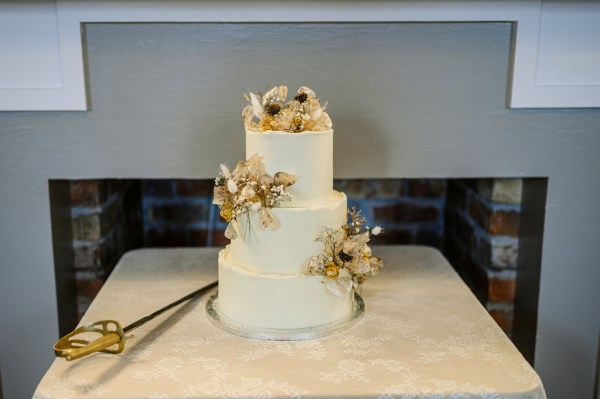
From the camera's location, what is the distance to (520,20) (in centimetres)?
116

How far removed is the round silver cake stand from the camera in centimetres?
98

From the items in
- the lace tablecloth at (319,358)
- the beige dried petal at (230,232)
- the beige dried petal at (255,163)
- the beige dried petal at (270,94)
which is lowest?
the lace tablecloth at (319,358)

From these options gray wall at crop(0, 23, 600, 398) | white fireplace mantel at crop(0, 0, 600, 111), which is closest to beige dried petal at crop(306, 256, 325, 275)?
gray wall at crop(0, 23, 600, 398)

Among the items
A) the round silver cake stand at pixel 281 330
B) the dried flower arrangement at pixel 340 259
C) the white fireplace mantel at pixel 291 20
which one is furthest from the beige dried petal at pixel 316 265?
the white fireplace mantel at pixel 291 20

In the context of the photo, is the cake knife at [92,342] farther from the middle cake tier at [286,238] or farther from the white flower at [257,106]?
the white flower at [257,106]

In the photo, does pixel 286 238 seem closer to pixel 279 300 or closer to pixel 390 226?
pixel 279 300

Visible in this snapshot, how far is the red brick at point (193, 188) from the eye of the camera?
1.71 metres

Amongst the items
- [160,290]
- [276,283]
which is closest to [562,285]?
[276,283]

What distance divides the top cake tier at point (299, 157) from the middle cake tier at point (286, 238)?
0.08 feet

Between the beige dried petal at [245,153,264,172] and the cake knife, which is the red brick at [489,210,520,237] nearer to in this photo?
the beige dried petal at [245,153,264,172]

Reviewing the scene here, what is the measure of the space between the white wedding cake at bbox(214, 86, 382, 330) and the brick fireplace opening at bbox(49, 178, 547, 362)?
0.49 m

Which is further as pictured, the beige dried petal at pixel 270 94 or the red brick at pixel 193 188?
the red brick at pixel 193 188

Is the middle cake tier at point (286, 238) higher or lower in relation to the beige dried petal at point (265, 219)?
lower

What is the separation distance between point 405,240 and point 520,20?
0.77 metres
